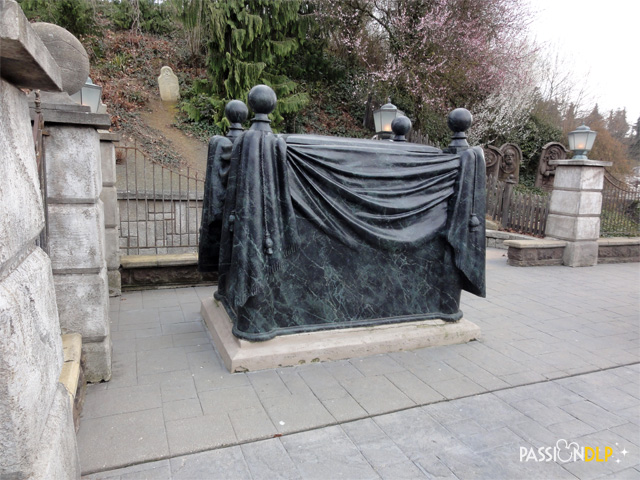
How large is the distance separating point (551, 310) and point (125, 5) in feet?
63.7

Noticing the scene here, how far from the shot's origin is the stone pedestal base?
3.22 metres

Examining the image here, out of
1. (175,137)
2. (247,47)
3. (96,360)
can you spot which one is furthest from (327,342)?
Answer: (175,137)

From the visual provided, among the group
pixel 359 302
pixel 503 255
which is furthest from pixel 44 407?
pixel 503 255

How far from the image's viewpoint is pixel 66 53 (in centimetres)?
295

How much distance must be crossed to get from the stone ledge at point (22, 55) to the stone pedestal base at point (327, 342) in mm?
2233

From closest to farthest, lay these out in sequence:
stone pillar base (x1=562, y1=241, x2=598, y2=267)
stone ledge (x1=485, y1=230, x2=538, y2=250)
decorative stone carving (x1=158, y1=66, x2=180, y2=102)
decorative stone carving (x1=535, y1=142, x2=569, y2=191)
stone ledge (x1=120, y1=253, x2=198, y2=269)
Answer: stone ledge (x1=120, y1=253, x2=198, y2=269) → stone pillar base (x1=562, y1=241, x2=598, y2=267) → stone ledge (x1=485, y1=230, x2=538, y2=250) → decorative stone carving (x1=535, y1=142, x2=569, y2=191) → decorative stone carving (x1=158, y1=66, x2=180, y2=102)

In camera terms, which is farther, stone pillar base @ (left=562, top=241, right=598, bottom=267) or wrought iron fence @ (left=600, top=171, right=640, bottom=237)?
wrought iron fence @ (left=600, top=171, right=640, bottom=237)

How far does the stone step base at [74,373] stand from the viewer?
7.16ft

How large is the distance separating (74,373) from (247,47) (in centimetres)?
1246

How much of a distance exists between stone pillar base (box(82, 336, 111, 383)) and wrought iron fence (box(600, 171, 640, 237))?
9.37m

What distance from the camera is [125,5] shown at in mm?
17625

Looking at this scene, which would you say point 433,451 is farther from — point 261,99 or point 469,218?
point 261,99

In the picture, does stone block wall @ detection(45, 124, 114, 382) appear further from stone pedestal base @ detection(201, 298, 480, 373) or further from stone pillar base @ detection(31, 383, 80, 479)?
stone pillar base @ detection(31, 383, 80, 479)

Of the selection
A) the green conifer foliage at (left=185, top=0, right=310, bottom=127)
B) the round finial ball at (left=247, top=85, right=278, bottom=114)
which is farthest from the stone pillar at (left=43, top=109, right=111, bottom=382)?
the green conifer foliage at (left=185, top=0, right=310, bottom=127)
